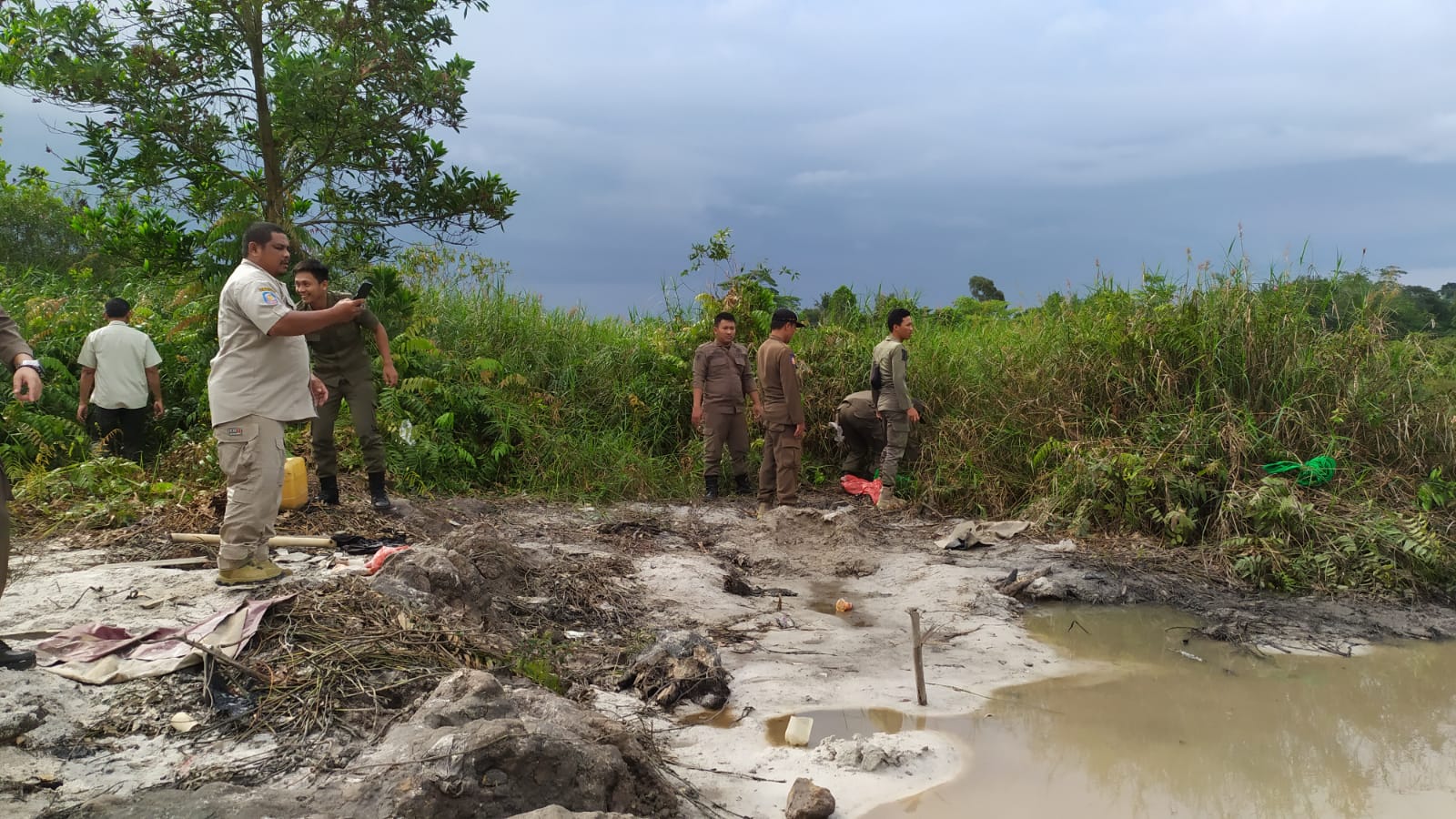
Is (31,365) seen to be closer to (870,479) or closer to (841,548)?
(841,548)

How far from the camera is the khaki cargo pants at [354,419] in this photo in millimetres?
6488

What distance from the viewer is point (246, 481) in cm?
434

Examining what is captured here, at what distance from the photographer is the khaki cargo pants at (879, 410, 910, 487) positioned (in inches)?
334

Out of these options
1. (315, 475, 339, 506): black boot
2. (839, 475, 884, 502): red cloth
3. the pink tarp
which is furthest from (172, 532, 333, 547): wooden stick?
(839, 475, 884, 502): red cloth

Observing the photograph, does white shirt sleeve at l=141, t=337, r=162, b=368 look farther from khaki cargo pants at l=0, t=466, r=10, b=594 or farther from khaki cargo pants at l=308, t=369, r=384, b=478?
khaki cargo pants at l=0, t=466, r=10, b=594

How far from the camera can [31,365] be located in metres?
3.28

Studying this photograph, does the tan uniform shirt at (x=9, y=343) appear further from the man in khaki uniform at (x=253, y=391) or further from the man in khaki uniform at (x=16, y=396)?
the man in khaki uniform at (x=253, y=391)

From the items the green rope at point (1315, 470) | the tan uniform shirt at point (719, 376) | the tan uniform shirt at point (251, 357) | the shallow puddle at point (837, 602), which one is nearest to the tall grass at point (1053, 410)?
the green rope at point (1315, 470)

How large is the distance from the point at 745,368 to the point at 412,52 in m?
4.23

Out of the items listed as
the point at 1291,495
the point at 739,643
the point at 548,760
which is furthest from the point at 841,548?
the point at 548,760

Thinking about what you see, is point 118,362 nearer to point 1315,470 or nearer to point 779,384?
point 779,384

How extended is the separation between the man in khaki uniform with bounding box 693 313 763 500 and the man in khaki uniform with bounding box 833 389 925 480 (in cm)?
106

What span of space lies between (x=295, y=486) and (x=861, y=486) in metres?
5.28

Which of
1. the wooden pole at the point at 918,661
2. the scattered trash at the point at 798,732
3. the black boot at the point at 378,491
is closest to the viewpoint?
the scattered trash at the point at 798,732
